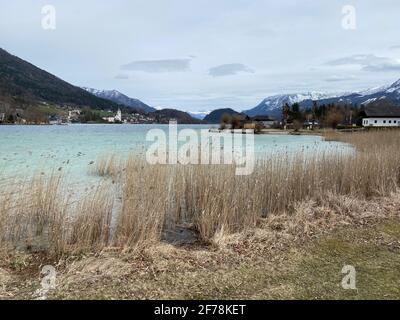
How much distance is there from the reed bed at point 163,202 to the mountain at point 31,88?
13273 cm

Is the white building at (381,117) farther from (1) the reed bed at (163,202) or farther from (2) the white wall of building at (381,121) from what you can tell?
(1) the reed bed at (163,202)

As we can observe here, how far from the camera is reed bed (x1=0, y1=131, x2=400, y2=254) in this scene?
5.83 metres

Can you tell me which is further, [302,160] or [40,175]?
[302,160]

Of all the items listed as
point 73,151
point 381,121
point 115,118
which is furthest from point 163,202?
point 115,118

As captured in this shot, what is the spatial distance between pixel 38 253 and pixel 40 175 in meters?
1.80

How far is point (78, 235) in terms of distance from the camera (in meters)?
5.68

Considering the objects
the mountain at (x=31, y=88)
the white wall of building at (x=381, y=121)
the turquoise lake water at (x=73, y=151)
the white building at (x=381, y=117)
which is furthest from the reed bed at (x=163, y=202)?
the mountain at (x=31, y=88)

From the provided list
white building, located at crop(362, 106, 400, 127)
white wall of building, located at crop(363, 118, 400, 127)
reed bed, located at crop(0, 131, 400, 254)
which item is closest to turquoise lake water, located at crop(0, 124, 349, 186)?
reed bed, located at crop(0, 131, 400, 254)

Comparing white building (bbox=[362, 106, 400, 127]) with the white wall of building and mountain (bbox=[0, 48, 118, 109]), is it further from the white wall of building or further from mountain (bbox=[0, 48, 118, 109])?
mountain (bbox=[0, 48, 118, 109])

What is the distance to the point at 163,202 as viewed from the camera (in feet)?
22.0

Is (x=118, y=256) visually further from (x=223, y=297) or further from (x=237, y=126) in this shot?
(x=237, y=126)

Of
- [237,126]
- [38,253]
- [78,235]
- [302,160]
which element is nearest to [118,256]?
[78,235]

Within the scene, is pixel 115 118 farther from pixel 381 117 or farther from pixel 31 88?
pixel 381 117

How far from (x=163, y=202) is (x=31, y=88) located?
163185 mm
